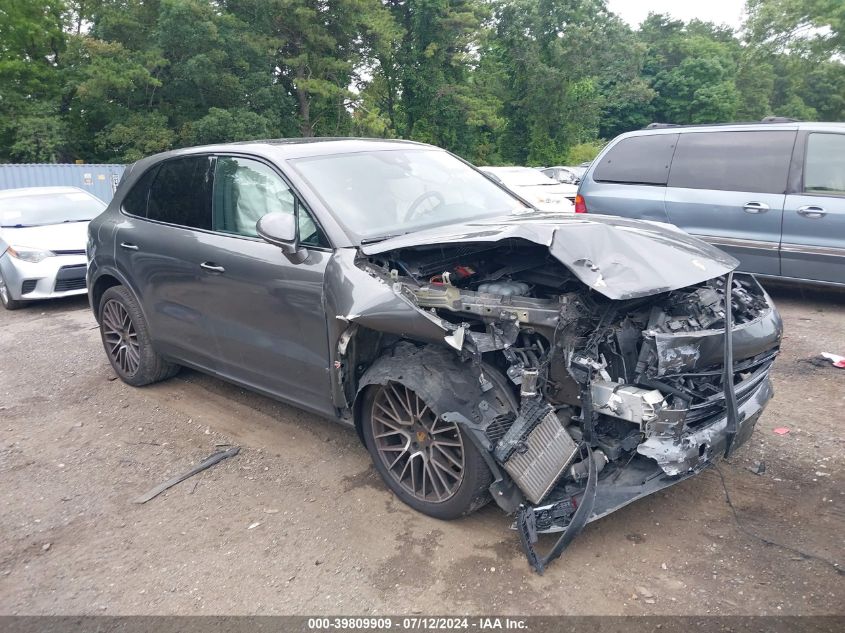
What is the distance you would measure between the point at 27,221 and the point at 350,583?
8.43 m

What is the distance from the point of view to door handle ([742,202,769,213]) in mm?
6617

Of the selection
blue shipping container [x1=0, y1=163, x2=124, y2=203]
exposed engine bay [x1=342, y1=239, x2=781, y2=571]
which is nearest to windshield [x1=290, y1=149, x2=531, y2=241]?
exposed engine bay [x1=342, y1=239, x2=781, y2=571]

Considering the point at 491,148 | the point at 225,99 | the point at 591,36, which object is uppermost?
the point at 591,36

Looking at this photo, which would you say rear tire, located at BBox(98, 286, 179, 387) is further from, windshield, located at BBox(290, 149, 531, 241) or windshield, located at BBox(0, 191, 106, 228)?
windshield, located at BBox(0, 191, 106, 228)

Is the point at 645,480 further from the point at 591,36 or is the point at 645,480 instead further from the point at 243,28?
the point at 591,36

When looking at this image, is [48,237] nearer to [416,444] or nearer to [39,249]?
[39,249]

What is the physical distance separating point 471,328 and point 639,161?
518 cm

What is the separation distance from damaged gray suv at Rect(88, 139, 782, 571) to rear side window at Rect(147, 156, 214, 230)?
3cm

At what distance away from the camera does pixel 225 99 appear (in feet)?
102

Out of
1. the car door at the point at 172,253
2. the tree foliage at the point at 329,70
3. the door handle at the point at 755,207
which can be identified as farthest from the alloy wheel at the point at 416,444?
the tree foliage at the point at 329,70

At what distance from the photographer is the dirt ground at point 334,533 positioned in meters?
2.84

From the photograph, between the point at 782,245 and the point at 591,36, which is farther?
the point at 591,36

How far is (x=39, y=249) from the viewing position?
8594mm

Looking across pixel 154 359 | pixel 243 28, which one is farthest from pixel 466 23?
pixel 154 359
